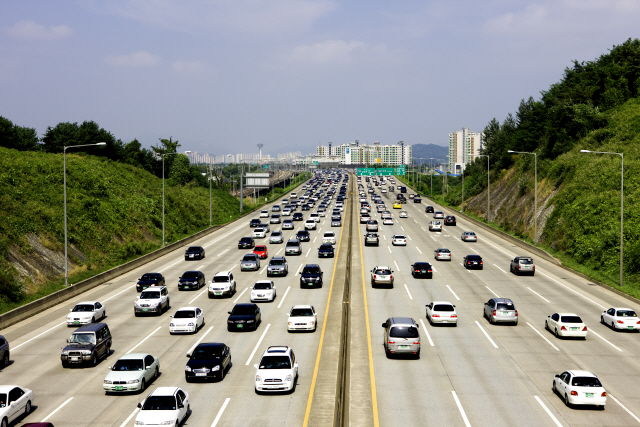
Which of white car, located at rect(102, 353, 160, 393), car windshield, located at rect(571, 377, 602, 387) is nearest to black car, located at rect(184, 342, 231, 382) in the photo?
white car, located at rect(102, 353, 160, 393)

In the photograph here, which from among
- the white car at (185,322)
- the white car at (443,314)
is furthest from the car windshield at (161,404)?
the white car at (443,314)

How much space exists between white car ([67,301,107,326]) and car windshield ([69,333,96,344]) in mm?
7426

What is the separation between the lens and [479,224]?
87438 mm

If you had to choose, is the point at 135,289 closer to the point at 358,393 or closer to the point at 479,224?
the point at 358,393

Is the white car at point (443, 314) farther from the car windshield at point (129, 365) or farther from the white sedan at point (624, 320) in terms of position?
the car windshield at point (129, 365)

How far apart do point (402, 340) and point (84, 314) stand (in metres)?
18.4

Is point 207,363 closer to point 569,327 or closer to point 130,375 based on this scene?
point 130,375

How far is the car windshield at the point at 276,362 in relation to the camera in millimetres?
22500

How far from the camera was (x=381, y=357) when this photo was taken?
27359 millimetres

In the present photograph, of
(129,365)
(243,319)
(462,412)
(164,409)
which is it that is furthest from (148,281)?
(462,412)

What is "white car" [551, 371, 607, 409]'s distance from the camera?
2053cm

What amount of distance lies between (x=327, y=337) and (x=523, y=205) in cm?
5812

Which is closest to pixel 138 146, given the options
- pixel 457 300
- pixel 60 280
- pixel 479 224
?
pixel 479 224

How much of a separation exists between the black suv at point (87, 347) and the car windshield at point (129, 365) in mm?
3776
